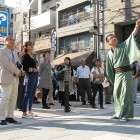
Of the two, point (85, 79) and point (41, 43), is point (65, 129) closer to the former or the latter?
point (85, 79)

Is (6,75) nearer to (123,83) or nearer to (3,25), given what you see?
(123,83)

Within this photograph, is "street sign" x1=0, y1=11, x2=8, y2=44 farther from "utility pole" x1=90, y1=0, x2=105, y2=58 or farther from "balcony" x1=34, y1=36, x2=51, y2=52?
"balcony" x1=34, y1=36, x2=51, y2=52

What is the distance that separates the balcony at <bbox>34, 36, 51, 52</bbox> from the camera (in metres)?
32.6

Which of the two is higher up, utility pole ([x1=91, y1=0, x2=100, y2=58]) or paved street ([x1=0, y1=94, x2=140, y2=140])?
utility pole ([x1=91, y1=0, x2=100, y2=58])

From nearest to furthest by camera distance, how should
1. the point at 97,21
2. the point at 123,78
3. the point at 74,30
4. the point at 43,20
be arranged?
the point at 123,78 < the point at 97,21 < the point at 74,30 < the point at 43,20

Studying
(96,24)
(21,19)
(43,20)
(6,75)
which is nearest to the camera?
(6,75)

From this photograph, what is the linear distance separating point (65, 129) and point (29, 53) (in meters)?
2.40

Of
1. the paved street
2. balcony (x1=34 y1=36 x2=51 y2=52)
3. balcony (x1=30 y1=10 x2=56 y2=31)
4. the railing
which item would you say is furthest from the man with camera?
balcony (x1=30 y1=10 x2=56 y2=31)

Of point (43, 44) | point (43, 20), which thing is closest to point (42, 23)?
point (43, 20)

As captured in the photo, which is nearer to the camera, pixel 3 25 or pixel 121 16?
pixel 3 25

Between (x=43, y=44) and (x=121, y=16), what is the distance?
39.4 ft

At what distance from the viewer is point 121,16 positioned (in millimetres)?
23875

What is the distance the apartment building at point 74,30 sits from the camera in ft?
88.0

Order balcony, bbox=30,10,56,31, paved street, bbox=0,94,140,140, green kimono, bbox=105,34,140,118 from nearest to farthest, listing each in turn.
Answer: paved street, bbox=0,94,140,140, green kimono, bbox=105,34,140,118, balcony, bbox=30,10,56,31
